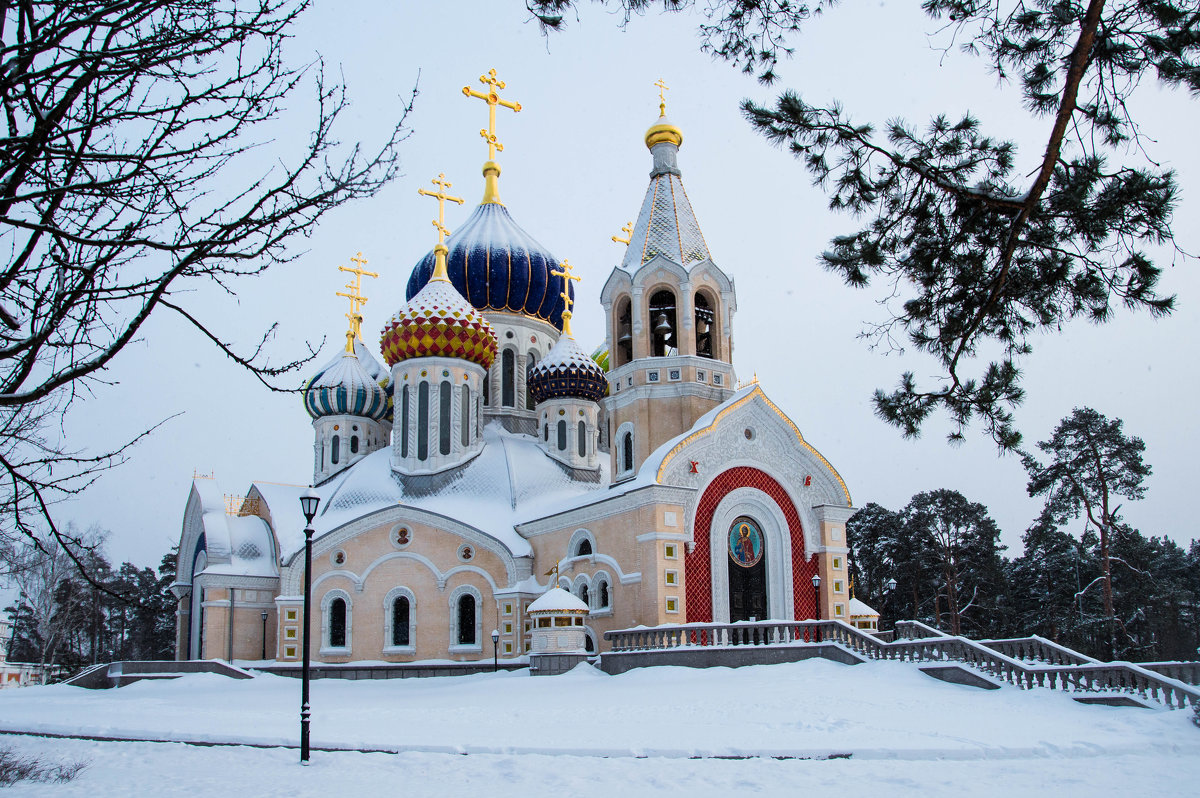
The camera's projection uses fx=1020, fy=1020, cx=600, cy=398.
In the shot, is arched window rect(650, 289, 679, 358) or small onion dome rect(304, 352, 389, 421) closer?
arched window rect(650, 289, 679, 358)

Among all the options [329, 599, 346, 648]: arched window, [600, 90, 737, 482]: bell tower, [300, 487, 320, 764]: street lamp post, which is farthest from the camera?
[329, 599, 346, 648]: arched window

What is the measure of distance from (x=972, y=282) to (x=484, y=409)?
25320 mm

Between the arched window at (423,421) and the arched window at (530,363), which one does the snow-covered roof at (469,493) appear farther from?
the arched window at (530,363)

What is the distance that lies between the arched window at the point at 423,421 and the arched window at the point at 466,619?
4.67 m

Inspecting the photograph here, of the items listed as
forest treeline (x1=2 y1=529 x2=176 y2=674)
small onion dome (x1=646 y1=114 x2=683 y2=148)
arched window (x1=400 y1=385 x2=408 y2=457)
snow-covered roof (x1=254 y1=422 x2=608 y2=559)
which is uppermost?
small onion dome (x1=646 y1=114 x2=683 y2=148)

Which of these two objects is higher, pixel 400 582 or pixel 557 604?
pixel 400 582

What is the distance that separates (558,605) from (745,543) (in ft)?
18.2

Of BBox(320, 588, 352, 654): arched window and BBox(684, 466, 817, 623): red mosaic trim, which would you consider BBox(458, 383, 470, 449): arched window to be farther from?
BBox(684, 466, 817, 623): red mosaic trim

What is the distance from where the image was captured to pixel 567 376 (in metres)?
31.4

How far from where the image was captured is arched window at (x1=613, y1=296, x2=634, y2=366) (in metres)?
28.3

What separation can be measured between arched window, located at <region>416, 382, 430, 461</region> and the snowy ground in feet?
39.7

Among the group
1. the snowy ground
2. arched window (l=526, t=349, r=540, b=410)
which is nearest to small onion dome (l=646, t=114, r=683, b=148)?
arched window (l=526, t=349, r=540, b=410)

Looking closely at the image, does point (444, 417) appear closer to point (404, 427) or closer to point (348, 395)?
point (404, 427)

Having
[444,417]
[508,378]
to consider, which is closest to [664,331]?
[444,417]
